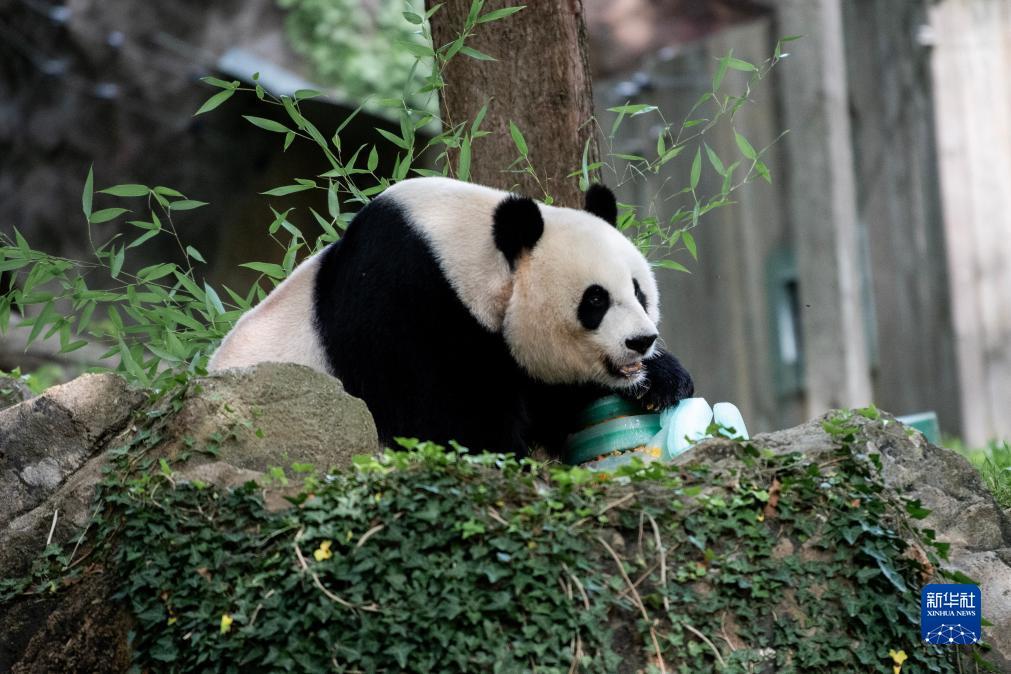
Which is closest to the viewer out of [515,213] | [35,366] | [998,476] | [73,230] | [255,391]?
[255,391]

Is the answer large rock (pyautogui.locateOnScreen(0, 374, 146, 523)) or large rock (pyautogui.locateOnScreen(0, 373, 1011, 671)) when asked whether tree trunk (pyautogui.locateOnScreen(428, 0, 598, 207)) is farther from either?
large rock (pyautogui.locateOnScreen(0, 374, 146, 523))

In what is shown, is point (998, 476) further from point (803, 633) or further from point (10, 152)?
point (10, 152)

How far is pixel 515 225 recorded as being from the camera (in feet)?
12.3

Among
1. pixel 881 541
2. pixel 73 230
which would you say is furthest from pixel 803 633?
pixel 73 230

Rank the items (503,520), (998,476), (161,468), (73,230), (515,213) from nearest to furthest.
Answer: (503,520) → (161,468) → (515,213) → (998,476) → (73,230)

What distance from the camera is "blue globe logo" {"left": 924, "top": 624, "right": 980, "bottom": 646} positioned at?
2.94 metres

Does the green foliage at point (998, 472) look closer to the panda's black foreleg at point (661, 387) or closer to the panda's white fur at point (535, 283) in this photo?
the panda's black foreleg at point (661, 387)

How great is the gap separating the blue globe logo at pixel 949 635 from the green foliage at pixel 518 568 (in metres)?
0.05

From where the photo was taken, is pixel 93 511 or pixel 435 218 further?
pixel 435 218

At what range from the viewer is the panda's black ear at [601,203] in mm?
4164

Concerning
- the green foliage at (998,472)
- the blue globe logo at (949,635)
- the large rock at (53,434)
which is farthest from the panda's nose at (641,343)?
the large rock at (53,434)

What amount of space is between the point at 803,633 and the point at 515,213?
5.19ft

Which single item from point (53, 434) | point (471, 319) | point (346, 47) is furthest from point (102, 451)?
point (346, 47)

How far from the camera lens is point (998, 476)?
4320 mm
